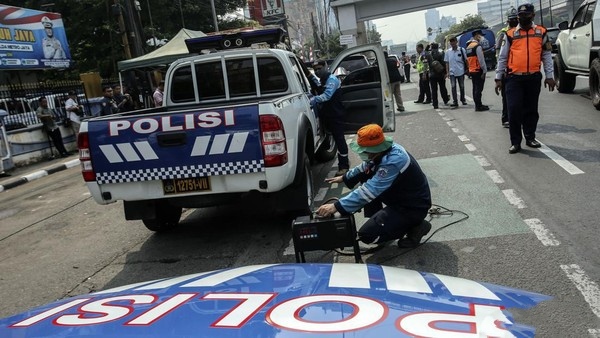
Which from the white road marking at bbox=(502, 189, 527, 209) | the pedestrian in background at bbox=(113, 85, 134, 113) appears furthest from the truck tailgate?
the pedestrian in background at bbox=(113, 85, 134, 113)

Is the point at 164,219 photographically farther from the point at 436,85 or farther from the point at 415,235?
the point at 436,85

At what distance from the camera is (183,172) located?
457cm

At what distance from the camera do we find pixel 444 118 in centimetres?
1157

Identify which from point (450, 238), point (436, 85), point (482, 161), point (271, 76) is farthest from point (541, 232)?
point (436, 85)

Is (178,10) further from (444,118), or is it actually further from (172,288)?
(172,288)

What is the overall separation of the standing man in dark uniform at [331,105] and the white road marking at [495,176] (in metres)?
2.00

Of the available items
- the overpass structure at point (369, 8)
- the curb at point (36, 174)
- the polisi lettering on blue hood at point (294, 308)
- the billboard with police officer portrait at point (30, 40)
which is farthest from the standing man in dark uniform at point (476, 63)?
the overpass structure at point (369, 8)

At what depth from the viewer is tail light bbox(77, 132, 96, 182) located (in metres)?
4.59

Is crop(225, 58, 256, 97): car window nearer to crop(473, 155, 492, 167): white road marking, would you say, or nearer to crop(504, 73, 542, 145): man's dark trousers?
crop(473, 155, 492, 167): white road marking

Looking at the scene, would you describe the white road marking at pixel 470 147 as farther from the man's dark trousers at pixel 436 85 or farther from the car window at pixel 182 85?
the man's dark trousers at pixel 436 85

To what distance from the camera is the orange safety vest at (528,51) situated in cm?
691

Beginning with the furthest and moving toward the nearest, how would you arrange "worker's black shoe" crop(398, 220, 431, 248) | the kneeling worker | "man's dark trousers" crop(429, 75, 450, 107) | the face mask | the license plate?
"man's dark trousers" crop(429, 75, 450, 107)
the face mask
the license plate
"worker's black shoe" crop(398, 220, 431, 248)
the kneeling worker

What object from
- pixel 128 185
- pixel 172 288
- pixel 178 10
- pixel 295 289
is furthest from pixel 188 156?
pixel 178 10

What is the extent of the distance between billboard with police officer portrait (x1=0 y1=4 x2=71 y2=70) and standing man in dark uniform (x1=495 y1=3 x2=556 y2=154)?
18009 millimetres
